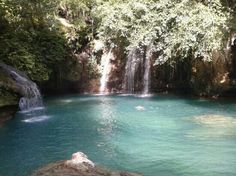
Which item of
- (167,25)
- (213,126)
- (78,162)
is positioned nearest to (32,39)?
(167,25)

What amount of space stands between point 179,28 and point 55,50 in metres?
7.14

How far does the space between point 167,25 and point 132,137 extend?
8.86m

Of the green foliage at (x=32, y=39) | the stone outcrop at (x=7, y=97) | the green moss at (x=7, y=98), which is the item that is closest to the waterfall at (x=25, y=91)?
the stone outcrop at (x=7, y=97)

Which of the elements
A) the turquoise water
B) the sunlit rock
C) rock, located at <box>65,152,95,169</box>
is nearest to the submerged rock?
rock, located at <box>65,152,95,169</box>

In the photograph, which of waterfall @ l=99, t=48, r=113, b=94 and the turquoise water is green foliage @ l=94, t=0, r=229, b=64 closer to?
waterfall @ l=99, t=48, r=113, b=94

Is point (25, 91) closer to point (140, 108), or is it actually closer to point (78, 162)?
point (140, 108)

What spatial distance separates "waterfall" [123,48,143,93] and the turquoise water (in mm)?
4072

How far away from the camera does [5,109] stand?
17.4 meters

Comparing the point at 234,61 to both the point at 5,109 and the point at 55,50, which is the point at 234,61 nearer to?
the point at 55,50

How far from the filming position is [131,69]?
81.7ft

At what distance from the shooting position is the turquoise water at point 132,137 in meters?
11.0

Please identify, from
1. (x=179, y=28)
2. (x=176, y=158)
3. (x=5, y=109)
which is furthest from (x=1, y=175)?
(x=179, y=28)

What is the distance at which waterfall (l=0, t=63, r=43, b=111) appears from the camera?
1839 cm

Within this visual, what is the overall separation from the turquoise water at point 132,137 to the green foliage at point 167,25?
2790 mm
